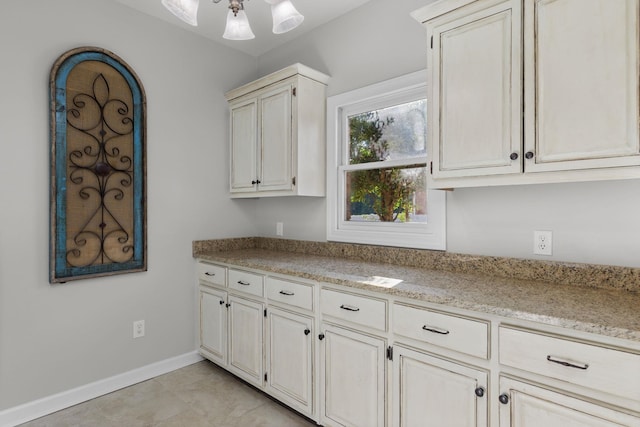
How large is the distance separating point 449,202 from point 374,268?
582 mm

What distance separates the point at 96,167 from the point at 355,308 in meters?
1.91

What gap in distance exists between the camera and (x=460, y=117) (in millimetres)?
1670

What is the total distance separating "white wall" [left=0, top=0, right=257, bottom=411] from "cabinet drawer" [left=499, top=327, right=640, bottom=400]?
93.1 inches

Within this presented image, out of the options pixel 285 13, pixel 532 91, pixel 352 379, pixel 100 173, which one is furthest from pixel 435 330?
pixel 100 173

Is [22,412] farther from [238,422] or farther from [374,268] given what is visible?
[374,268]

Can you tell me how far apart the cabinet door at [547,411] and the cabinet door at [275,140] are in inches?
69.9

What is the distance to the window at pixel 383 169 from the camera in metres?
2.20

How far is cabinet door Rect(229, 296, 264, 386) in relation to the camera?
89.7 inches

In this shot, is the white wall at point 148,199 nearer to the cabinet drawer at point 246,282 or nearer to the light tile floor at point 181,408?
the light tile floor at point 181,408

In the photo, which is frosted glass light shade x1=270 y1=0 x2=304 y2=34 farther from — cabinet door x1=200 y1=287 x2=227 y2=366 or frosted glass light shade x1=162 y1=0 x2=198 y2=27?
cabinet door x1=200 y1=287 x2=227 y2=366

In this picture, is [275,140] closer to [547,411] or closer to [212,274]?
[212,274]

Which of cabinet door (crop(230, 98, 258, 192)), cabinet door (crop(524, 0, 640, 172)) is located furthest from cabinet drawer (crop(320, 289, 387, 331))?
cabinet door (crop(230, 98, 258, 192))

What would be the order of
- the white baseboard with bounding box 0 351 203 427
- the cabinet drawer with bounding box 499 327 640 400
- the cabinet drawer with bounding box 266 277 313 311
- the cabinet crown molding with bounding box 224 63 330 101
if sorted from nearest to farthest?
the cabinet drawer with bounding box 499 327 640 400 < the cabinet drawer with bounding box 266 277 313 311 < the white baseboard with bounding box 0 351 203 427 < the cabinet crown molding with bounding box 224 63 330 101

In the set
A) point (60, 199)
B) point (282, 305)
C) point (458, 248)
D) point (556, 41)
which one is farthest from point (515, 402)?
point (60, 199)
